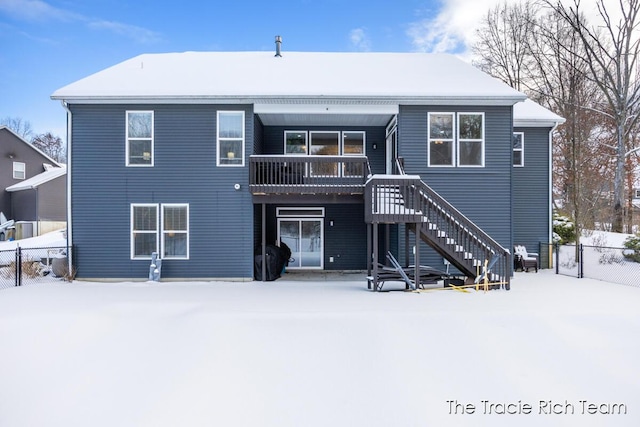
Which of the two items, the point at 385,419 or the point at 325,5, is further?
the point at 325,5

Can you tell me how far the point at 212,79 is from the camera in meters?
11.3

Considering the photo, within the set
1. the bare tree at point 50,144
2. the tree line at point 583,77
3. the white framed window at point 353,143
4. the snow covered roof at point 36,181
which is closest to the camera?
the white framed window at point 353,143

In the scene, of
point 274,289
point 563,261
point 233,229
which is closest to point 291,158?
point 233,229

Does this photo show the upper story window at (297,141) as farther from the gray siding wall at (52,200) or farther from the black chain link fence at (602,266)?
the gray siding wall at (52,200)

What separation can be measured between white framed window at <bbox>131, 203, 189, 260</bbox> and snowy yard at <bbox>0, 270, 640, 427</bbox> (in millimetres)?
2828

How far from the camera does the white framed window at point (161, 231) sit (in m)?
10.6

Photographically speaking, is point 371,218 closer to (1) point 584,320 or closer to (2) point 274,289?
(2) point 274,289

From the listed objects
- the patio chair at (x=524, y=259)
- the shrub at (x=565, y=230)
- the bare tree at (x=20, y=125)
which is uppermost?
the bare tree at (x=20, y=125)

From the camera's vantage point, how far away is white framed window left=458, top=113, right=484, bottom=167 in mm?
10758

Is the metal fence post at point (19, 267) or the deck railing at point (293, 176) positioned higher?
the deck railing at point (293, 176)

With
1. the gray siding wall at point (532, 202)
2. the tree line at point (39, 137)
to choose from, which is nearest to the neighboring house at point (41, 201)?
the tree line at point (39, 137)

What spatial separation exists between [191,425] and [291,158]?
765 cm

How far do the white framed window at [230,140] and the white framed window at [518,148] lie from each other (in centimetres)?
979

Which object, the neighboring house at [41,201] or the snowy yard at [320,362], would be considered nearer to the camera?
the snowy yard at [320,362]
